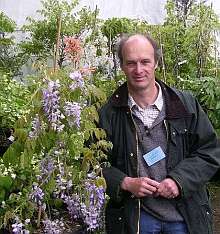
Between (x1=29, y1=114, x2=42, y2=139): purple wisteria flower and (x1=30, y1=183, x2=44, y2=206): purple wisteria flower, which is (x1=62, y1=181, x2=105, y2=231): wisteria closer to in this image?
(x1=30, y1=183, x2=44, y2=206): purple wisteria flower

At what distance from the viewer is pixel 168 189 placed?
2453 mm

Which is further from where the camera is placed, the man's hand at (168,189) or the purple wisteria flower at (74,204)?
the purple wisteria flower at (74,204)

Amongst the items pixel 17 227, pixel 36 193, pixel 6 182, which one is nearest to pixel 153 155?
pixel 36 193

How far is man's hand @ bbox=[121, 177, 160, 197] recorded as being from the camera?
7.95 feet

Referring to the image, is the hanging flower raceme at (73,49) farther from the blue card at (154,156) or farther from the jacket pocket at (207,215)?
the jacket pocket at (207,215)

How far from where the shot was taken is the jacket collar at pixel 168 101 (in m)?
2.59

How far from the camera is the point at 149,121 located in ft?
8.58

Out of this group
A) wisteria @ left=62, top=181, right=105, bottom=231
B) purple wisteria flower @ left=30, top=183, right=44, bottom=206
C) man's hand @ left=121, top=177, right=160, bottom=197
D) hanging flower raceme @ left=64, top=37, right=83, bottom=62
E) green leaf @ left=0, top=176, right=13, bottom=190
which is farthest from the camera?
green leaf @ left=0, top=176, right=13, bottom=190

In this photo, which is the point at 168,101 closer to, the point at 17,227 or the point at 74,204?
the point at 74,204

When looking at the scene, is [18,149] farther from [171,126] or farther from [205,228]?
[205,228]

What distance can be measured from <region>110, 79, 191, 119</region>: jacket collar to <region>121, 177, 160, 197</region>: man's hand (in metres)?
0.35

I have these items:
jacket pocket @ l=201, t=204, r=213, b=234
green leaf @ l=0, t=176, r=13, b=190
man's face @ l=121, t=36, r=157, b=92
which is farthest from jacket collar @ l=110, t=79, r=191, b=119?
green leaf @ l=0, t=176, r=13, b=190

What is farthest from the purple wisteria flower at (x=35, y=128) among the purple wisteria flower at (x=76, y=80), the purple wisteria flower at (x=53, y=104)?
the purple wisteria flower at (x=76, y=80)

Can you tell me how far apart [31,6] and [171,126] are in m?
8.23
